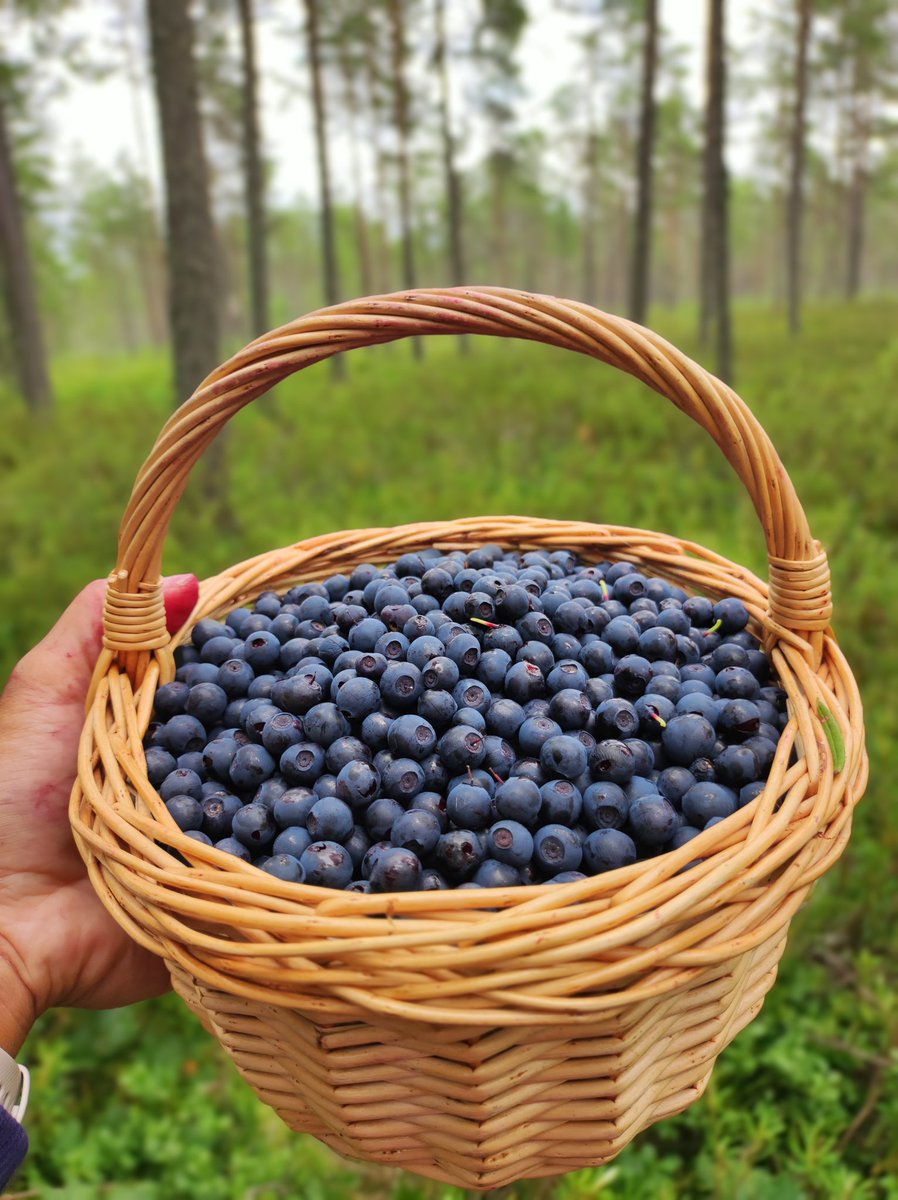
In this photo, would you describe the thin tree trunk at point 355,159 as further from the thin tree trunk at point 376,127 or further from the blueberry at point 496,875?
the blueberry at point 496,875

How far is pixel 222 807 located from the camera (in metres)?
1.23

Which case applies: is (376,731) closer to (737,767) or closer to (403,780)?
(403,780)

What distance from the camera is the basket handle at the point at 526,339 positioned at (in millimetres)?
1272

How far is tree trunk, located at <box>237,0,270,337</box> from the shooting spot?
9172 millimetres

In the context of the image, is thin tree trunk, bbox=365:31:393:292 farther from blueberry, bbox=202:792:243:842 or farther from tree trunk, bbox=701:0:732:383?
blueberry, bbox=202:792:243:842

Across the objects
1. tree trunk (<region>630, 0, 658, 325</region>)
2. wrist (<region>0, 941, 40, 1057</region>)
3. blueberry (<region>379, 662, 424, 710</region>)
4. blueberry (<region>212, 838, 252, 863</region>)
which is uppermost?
tree trunk (<region>630, 0, 658, 325</region>)

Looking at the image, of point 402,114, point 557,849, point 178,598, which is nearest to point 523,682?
point 557,849

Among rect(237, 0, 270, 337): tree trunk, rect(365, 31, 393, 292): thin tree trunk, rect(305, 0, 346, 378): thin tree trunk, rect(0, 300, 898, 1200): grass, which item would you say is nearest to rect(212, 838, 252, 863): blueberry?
rect(0, 300, 898, 1200): grass

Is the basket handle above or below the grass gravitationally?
above

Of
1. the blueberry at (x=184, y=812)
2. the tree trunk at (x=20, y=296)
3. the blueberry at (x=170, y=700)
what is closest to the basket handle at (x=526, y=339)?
the blueberry at (x=170, y=700)

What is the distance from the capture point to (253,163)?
9742 millimetres

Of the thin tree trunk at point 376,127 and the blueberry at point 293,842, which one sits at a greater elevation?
the thin tree trunk at point 376,127

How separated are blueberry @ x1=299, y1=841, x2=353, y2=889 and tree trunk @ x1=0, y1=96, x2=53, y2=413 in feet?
35.0

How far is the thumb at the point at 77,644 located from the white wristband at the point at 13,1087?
641 mm
